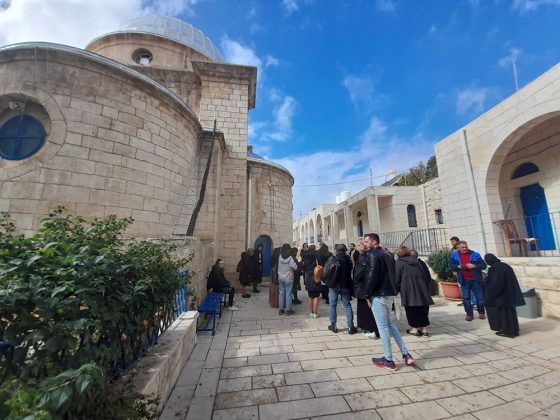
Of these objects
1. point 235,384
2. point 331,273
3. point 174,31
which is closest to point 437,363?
point 331,273

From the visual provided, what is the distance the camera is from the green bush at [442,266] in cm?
693

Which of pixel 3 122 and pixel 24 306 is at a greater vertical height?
pixel 3 122

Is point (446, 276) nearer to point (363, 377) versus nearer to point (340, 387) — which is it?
point (363, 377)

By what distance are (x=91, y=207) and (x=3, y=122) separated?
2.64 m

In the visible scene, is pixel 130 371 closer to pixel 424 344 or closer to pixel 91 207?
pixel 424 344

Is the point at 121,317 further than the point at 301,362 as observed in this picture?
No

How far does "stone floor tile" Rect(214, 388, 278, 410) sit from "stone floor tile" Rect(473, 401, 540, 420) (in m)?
2.04

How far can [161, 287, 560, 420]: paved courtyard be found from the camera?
7.87 ft

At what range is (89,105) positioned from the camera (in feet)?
18.3

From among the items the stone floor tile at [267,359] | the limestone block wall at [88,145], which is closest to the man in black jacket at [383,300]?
the stone floor tile at [267,359]

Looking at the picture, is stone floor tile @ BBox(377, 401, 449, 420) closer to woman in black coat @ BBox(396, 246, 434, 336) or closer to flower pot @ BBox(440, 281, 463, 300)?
woman in black coat @ BBox(396, 246, 434, 336)

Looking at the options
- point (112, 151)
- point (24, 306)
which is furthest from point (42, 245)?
point (112, 151)

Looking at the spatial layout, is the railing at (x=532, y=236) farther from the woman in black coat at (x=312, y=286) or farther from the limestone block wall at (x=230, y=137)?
the limestone block wall at (x=230, y=137)

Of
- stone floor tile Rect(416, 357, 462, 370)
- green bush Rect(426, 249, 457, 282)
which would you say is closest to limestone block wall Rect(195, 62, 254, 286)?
green bush Rect(426, 249, 457, 282)
